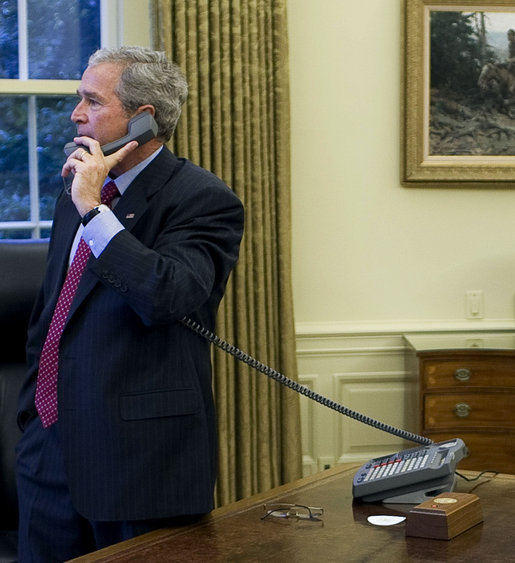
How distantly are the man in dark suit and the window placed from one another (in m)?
2.06

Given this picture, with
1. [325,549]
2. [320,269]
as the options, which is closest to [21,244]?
[325,549]

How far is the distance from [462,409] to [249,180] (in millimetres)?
1330

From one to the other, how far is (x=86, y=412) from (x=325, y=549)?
702 mm

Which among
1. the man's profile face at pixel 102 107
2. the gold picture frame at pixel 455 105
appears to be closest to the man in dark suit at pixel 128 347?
the man's profile face at pixel 102 107

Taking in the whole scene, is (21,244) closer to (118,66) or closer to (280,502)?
(118,66)

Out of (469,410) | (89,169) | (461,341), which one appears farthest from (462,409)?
(89,169)

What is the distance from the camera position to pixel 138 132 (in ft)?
7.43

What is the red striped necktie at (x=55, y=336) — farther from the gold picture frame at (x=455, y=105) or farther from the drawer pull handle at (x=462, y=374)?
the gold picture frame at (x=455, y=105)

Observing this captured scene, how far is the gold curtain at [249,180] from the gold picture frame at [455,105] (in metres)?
0.62

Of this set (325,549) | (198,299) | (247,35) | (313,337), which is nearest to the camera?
(325,549)

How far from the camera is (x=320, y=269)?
4492mm

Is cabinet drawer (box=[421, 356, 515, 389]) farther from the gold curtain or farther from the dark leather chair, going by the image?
the dark leather chair

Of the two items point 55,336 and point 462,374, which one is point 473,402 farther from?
point 55,336

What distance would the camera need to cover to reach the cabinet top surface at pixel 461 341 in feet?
13.4
